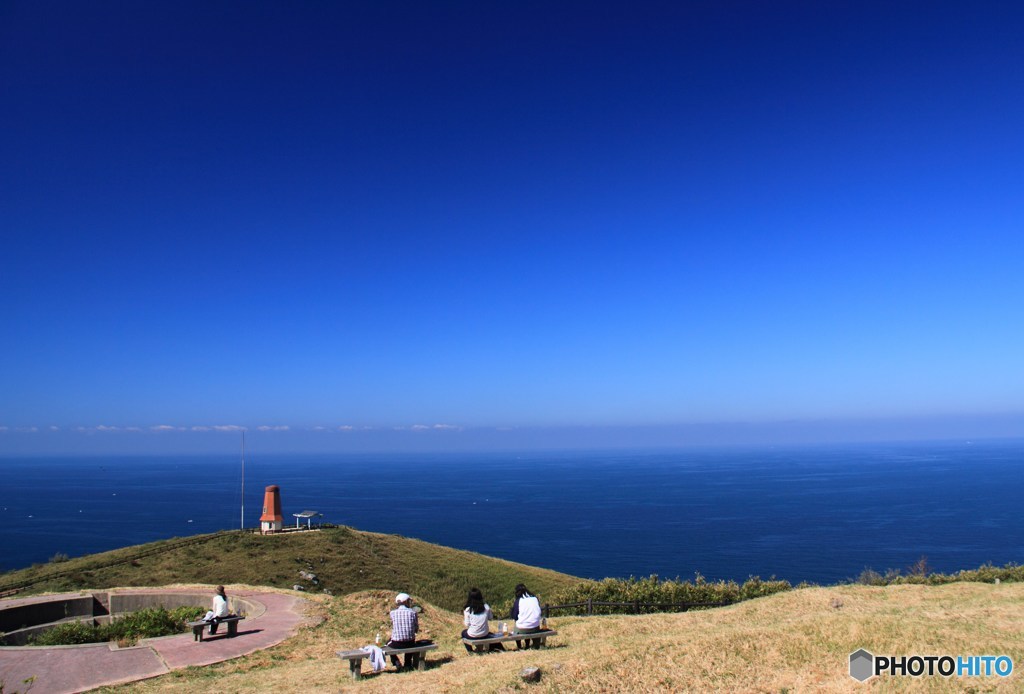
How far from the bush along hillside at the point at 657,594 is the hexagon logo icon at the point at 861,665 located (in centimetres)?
1002

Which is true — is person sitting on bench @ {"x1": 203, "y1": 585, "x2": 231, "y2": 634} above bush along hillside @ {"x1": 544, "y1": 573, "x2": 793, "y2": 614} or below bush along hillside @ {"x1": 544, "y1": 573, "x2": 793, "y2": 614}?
above

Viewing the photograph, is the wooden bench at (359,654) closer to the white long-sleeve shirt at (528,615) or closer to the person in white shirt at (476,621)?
the person in white shirt at (476,621)

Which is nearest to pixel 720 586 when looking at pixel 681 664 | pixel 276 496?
pixel 681 664

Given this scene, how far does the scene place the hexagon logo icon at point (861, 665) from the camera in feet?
28.7

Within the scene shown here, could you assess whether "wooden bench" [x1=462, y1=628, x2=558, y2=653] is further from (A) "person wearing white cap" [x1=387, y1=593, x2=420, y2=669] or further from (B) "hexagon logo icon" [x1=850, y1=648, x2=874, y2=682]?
(B) "hexagon logo icon" [x1=850, y1=648, x2=874, y2=682]

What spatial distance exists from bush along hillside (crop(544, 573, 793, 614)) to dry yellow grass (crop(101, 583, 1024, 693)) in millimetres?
4507

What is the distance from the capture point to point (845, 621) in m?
11.0

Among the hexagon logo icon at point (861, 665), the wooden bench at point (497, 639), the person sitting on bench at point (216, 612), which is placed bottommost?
the person sitting on bench at point (216, 612)

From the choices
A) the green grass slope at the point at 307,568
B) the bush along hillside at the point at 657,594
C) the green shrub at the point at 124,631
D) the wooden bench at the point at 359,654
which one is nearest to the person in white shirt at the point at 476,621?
the wooden bench at the point at 359,654

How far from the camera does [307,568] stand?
30734mm

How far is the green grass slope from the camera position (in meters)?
27.1

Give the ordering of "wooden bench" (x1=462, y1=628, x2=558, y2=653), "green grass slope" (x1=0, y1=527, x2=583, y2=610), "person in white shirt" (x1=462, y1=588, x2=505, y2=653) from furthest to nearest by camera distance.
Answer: "green grass slope" (x1=0, y1=527, x2=583, y2=610) < "person in white shirt" (x1=462, y1=588, x2=505, y2=653) < "wooden bench" (x1=462, y1=628, x2=558, y2=653)

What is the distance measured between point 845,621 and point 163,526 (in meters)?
115

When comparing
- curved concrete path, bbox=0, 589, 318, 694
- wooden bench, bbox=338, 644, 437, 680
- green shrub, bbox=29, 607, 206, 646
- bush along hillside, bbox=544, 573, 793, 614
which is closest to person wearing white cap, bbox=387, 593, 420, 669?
wooden bench, bbox=338, 644, 437, 680
